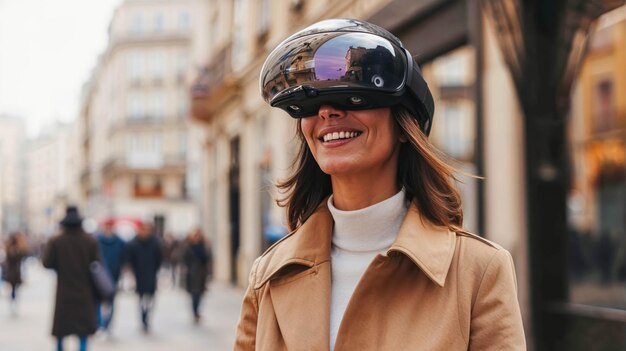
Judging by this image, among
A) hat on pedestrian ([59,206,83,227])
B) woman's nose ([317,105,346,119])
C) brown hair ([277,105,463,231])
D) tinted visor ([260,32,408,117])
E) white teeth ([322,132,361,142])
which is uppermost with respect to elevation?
tinted visor ([260,32,408,117])

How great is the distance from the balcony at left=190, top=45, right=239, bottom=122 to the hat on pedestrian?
1133 centimetres

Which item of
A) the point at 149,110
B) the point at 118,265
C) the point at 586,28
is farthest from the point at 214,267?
the point at 149,110

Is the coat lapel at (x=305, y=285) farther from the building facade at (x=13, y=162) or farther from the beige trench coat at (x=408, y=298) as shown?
the building facade at (x=13, y=162)

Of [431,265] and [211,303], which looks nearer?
[431,265]

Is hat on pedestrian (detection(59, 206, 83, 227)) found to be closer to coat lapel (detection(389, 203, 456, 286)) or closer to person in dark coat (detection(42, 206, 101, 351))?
person in dark coat (detection(42, 206, 101, 351))

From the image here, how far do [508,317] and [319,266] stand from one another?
45 centimetres

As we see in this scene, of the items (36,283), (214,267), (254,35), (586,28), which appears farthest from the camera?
(36,283)

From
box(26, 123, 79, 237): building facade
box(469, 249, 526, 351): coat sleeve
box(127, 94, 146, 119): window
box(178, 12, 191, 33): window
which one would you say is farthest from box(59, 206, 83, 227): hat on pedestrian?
box(26, 123, 79, 237): building facade

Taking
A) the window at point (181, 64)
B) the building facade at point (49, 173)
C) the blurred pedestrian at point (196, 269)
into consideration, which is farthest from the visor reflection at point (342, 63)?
the building facade at point (49, 173)

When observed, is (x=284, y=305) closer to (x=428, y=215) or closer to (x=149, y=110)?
(x=428, y=215)

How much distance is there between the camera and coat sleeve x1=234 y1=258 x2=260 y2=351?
6.68 feet

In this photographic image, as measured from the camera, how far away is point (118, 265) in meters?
13.2

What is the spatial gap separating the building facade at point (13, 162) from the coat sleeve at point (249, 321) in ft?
489

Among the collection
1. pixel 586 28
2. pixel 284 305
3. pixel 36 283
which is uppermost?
pixel 586 28
